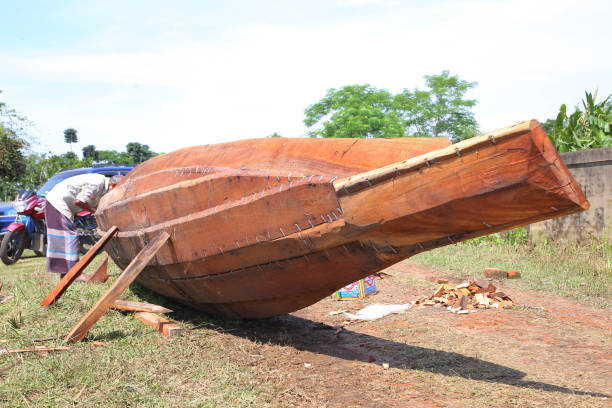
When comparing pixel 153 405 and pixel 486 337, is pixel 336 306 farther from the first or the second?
pixel 153 405

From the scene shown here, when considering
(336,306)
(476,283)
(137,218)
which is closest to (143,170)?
(137,218)

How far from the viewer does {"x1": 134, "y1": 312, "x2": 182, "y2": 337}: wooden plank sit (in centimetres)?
338

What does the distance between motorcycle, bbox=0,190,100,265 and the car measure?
0.43 meters

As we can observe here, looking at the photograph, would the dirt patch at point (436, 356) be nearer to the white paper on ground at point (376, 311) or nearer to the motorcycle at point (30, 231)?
the white paper on ground at point (376, 311)

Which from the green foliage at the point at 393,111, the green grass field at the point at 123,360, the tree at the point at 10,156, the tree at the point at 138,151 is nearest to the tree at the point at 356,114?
the green foliage at the point at 393,111

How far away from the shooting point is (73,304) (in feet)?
13.5

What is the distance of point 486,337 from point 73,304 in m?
3.49

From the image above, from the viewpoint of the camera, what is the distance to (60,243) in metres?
5.32

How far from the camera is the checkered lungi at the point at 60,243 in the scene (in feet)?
17.3

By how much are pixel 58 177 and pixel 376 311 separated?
7277 mm

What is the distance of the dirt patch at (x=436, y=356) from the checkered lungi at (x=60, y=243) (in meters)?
2.53

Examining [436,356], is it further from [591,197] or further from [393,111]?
[393,111]

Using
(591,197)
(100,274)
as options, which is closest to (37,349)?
(100,274)

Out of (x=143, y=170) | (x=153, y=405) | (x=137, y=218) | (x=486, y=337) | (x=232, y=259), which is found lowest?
(x=486, y=337)
